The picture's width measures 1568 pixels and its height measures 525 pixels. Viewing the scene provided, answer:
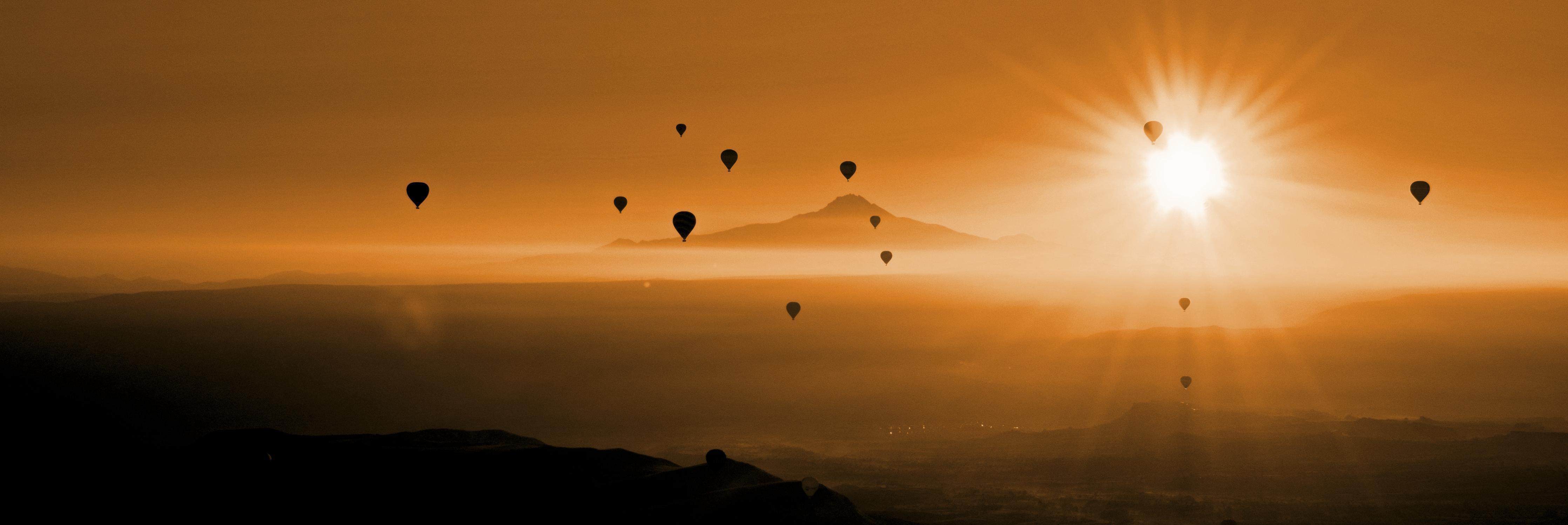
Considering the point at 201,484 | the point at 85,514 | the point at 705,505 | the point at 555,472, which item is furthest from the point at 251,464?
the point at 705,505

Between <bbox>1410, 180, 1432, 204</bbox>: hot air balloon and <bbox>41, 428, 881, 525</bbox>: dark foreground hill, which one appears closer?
<bbox>1410, 180, 1432, 204</bbox>: hot air balloon

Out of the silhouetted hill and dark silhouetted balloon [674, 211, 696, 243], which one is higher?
dark silhouetted balloon [674, 211, 696, 243]

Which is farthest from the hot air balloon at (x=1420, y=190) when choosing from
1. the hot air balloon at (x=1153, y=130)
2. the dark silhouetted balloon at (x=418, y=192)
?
the dark silhouetted balloon at (x=418, y=192)

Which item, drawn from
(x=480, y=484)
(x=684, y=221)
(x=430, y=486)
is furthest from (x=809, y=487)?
(x=684, y=221)

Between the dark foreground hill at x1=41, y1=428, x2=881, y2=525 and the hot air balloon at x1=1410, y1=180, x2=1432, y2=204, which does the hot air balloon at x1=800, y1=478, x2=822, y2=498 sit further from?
the hot air balloon at x1=1410, y1=180, x2=1432, y2=204

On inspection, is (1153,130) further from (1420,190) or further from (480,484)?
(480,484)

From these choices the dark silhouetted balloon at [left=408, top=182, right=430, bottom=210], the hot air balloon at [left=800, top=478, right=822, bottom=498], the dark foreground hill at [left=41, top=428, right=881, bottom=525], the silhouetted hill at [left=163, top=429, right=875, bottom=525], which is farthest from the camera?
the hot air balloon at [left=800, top=478, right=822, bottom=498]

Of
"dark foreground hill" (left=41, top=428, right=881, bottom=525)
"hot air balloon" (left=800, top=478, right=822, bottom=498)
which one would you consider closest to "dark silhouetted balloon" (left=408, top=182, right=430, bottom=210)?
"dark foreground hill" (left=41, top=428, right=881, bottom=525)
